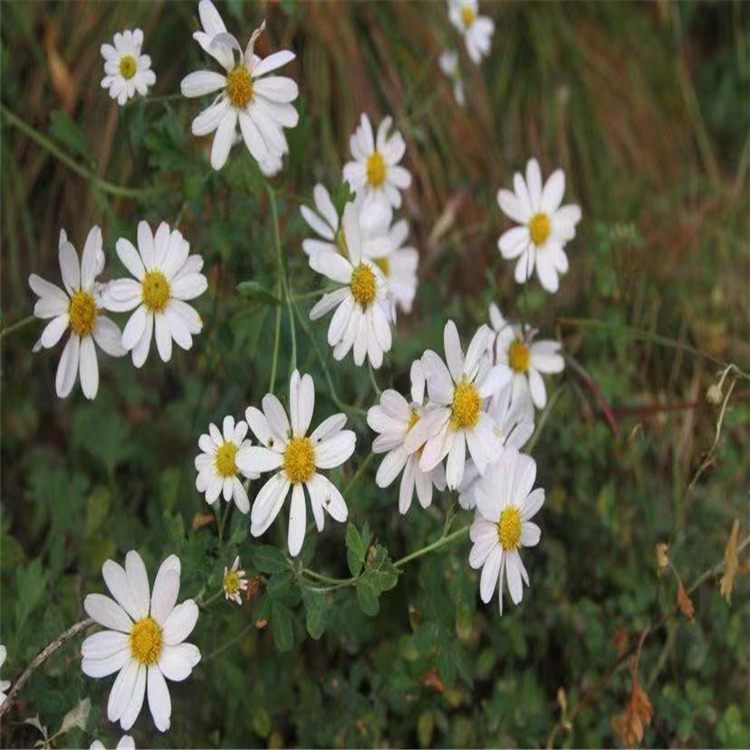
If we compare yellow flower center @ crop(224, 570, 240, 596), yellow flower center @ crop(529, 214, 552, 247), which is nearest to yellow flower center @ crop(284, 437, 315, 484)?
yellow flower center @ crop(224, 570, 240, 596)

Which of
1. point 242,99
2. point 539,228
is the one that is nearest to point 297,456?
point 242,99

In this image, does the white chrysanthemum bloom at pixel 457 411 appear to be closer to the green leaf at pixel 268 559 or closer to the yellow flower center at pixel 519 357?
the green leaf at pixel 268 559

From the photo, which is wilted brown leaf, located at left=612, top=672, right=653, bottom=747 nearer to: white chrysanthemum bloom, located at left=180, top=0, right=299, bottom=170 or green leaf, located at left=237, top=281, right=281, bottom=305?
green leaf, located at left=237, top=281, right=281, bottom=305

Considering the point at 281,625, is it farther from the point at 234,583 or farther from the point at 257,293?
the point at 257,293

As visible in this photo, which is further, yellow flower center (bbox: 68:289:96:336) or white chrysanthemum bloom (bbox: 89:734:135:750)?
yellow flower center (bbox: 68:289:96:336)

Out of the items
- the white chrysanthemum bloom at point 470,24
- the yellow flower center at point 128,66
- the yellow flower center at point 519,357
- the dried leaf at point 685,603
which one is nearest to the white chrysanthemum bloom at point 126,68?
the yellow flower center at point 128,66
